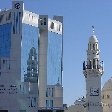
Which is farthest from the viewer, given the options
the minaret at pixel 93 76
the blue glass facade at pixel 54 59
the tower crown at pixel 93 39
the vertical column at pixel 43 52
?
the blue glass facade at pixel 54 59

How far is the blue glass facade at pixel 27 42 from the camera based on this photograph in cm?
8150

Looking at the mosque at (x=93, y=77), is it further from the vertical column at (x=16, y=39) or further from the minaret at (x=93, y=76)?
the vertical column at (x=16, y=39)

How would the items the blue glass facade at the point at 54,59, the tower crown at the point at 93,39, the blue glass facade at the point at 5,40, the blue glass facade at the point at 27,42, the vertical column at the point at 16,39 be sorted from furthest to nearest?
the blue glass facade at the point at 54,59, the blue glass facade at the point at 5,40, the blue glass facade at the point at 27,42, the vertical column at the point at 16,39, the tower crown at the point at 93,39

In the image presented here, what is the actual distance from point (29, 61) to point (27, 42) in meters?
4.34

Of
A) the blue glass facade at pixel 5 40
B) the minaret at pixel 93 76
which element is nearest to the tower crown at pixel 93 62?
the minaret at pixel 93 76

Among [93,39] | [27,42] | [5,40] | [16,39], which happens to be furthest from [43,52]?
[93,39]

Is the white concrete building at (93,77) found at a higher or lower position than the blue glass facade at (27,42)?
lower

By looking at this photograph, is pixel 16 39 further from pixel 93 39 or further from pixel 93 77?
pixel 93 77

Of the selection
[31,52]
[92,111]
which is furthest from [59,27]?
[92,111]

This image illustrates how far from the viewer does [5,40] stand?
82812 millimetres

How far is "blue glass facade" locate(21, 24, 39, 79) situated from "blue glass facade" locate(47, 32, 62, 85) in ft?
15.2

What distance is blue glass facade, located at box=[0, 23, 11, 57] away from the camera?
81812 millimetres

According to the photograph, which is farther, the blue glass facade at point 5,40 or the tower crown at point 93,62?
the blue glass facade at point 5,40

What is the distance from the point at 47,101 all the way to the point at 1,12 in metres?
23.7
